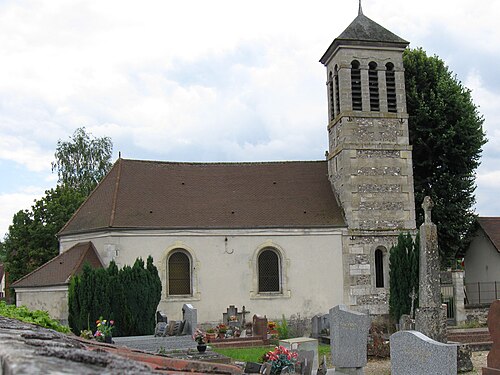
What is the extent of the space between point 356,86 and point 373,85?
81 cm

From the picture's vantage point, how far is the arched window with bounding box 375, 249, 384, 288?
25.6m

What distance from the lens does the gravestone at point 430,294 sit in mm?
14273

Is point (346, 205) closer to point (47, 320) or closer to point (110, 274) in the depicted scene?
point (110, 274)

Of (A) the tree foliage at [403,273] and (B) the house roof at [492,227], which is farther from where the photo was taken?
(B) the house roof at [492,227]

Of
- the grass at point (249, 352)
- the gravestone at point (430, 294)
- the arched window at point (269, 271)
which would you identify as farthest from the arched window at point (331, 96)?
the gravestone at point (430, 294)

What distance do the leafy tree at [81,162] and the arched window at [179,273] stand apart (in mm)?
19646

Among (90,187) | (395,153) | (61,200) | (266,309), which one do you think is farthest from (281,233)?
(90,187)

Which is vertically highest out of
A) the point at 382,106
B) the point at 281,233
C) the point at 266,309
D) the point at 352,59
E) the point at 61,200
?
the point at 352,59

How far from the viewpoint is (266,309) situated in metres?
24.8

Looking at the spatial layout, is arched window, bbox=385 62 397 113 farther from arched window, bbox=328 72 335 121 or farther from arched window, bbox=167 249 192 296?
arched window, bbox=167 249 192 296

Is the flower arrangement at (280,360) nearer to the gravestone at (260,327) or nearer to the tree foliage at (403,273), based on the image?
the gravestone at (260,327)

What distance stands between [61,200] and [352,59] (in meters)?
18.4

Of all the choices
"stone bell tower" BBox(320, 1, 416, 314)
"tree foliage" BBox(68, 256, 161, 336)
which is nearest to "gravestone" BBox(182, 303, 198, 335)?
"tree foliage" BBox(68, 256, 161, 336)

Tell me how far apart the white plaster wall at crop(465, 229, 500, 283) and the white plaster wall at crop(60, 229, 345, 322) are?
8967 millimetres
